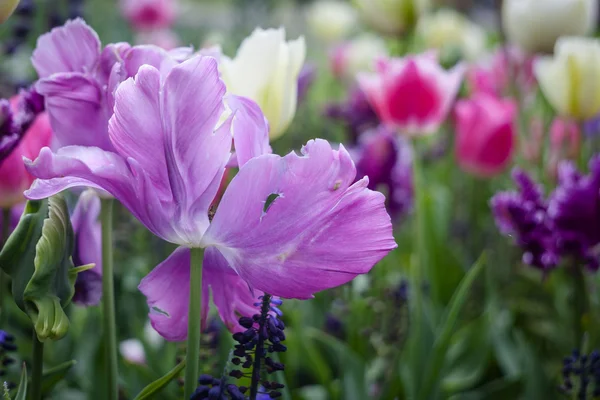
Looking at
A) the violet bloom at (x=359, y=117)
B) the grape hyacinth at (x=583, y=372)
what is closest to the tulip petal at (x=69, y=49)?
the grape hyacinth at (x=583, y=372)

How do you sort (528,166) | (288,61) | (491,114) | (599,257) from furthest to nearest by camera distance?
1. (528,166)
2. (491,114)
3. (599,257)
4. (288,61)

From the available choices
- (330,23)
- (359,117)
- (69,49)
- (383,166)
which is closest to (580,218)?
(383,166)

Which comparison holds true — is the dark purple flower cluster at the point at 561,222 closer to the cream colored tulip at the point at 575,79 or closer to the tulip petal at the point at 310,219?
the cream colored tulip at the point at 575,79

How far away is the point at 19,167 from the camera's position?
2.06ft

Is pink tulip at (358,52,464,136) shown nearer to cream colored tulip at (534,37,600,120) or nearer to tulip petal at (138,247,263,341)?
cream colored tulip at (534,37,600,120)

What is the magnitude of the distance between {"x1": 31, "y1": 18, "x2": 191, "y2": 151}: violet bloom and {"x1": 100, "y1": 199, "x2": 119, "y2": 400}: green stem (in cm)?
5

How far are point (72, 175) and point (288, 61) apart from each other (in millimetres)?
306

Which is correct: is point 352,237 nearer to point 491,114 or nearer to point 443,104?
point 443,104

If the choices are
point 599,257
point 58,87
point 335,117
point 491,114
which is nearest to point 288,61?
point 58,87

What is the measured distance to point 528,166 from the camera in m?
1.60

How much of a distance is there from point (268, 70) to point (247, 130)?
230 mm

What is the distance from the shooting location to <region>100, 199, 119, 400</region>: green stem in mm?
475

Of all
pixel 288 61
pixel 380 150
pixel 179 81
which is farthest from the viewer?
pixel 380 150

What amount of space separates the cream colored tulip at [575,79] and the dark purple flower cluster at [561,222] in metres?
0.28
